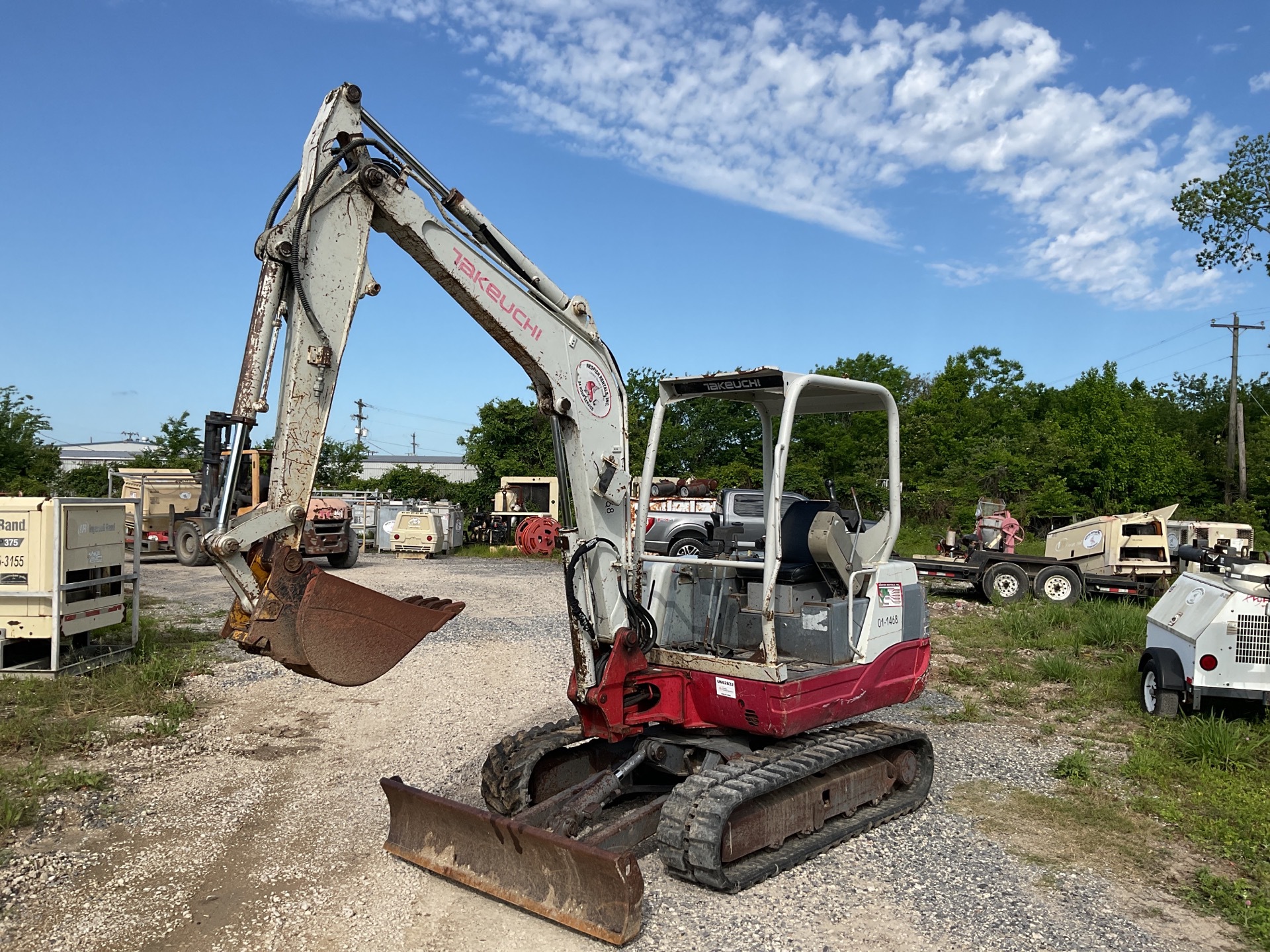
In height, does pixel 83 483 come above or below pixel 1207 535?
above

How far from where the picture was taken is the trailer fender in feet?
25.9

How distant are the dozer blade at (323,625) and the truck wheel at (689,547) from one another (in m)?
2.49

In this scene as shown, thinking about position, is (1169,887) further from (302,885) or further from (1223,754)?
(302,885)

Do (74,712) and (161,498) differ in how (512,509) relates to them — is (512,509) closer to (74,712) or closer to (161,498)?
(161,498)

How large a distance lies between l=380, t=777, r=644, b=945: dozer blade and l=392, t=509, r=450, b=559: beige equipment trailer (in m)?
21.0

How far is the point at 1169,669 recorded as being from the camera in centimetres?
800

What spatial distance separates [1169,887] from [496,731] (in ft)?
16.0

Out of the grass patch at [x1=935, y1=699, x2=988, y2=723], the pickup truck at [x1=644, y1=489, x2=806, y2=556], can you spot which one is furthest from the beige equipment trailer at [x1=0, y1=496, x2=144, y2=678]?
the grass patch at [x1=935, y1=699, x2=988, y2=723]

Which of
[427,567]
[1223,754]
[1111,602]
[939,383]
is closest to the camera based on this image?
[1223,754]

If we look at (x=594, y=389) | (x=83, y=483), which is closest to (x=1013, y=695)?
(x=594, y=389)

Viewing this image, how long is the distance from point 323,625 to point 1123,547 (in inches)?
655

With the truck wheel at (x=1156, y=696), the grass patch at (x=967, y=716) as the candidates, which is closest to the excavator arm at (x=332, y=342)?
the grass patch at (x=967, y=716)

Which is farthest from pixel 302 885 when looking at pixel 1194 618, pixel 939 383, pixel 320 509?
pixel 939 383

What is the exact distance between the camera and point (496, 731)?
767cm
